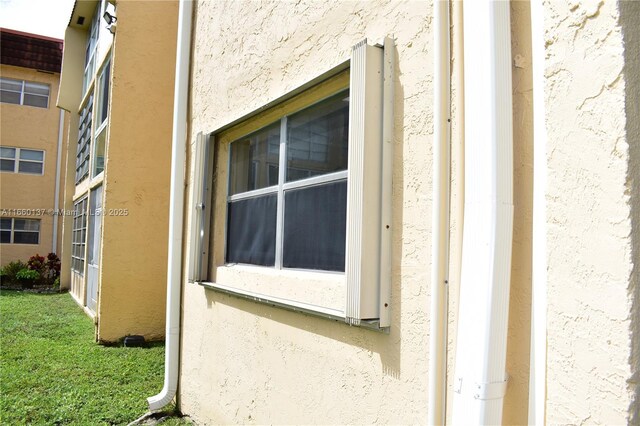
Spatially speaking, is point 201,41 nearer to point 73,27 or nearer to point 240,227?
point 240,227

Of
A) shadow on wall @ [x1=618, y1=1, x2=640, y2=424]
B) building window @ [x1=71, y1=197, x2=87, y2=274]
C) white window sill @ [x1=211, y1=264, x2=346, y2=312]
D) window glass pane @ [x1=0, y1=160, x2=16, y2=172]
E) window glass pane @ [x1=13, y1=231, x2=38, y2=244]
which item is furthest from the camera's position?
window glass pane @ [x1=13, y1=231, x2=38, y2=244]

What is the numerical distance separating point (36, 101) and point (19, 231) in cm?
520

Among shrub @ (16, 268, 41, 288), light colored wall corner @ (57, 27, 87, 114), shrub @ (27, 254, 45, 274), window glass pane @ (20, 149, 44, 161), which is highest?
light colored wall corner @ (57, 27, 87, 114)

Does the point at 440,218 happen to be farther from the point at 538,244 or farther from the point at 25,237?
the point at 25,237

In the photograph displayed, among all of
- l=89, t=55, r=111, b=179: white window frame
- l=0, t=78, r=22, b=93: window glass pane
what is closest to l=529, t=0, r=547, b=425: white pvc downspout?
l=89, t=55, r=111, b=179: white window frame

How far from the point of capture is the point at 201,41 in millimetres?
4941

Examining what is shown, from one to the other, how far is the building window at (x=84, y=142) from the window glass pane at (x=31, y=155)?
229 inches

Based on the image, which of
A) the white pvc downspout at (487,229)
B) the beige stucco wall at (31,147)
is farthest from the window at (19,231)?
the white pvc downspout at (487,229)

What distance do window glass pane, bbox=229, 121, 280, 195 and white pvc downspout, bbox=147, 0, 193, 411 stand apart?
78cm

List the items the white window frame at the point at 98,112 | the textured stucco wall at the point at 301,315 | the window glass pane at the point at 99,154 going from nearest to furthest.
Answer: the textured stucco wall at the point at 301,315, the window glass pane at the point at 99,154, the white window frame at the point at 98,112

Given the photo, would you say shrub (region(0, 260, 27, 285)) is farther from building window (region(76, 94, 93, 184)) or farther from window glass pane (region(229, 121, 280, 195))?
window glass pane (region(229, 121, 280, 195))

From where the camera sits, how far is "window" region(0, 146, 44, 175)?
63.1ft

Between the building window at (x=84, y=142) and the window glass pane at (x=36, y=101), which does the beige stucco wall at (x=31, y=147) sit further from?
the building window at (x=84, y=142)

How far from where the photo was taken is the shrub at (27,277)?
54.2 feet
